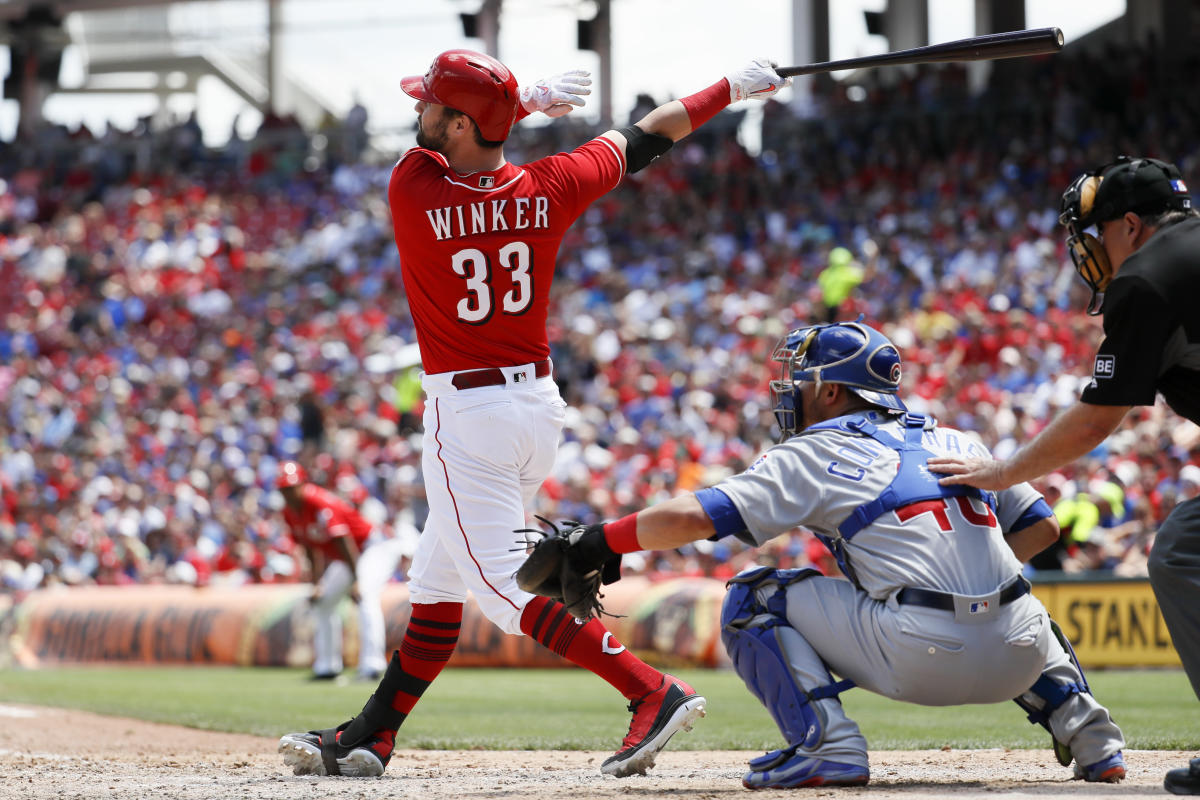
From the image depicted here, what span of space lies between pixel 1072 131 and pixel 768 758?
57.2 feet

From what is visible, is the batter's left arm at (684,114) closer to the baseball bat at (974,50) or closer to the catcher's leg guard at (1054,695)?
the baseball bat at (974,50)

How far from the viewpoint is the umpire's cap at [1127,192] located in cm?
386

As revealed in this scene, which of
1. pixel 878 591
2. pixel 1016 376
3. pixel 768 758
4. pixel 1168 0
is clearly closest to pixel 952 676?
pixel 878 591

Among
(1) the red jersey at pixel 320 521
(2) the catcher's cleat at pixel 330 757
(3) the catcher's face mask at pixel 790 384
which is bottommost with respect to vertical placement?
(1) the red jersey at pixel 320 521

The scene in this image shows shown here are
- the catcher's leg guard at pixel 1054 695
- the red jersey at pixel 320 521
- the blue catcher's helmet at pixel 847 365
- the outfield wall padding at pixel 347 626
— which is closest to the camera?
the blue catcher's helmet at pixel 847 365

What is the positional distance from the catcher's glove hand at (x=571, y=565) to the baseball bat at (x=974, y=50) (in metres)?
1.98

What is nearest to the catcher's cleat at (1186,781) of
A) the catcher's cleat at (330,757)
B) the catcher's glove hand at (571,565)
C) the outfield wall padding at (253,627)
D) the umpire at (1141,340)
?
the umpire at (1141,340)

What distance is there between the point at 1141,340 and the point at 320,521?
9.08 meters

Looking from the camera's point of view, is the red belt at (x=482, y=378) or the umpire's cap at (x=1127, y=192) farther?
the red belt at (x=482, y=378)

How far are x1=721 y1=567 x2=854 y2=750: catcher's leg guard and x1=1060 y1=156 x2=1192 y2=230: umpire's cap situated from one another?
127cm

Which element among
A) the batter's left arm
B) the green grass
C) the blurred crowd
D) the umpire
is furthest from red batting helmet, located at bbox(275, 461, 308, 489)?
the umpire

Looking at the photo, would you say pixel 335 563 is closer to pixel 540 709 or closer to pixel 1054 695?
pixel 540 709

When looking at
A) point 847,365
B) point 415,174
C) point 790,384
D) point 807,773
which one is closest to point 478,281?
point 415,174

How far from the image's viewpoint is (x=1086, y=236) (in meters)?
3.98
